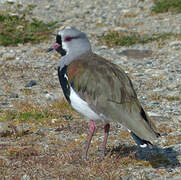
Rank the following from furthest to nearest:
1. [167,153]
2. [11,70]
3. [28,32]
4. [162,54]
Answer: [28,32] → [162,54] → [11,70] → [167,153]

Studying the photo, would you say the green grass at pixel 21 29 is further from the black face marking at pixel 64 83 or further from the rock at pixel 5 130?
the black face marking at pixel 64 83

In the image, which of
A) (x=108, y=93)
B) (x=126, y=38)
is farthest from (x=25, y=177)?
(x=126, y=38)

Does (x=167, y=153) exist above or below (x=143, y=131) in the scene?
below

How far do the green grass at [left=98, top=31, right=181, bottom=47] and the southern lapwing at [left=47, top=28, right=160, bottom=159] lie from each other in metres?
8.36

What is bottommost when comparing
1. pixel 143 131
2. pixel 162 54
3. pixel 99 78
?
pixel 162 54

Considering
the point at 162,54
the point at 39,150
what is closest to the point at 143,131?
the point at 39,150

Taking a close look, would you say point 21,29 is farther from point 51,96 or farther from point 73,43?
point 73,43

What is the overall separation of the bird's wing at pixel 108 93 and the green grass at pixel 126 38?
335 inches

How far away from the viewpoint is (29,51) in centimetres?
1532

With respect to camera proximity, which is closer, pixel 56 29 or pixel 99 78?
pixel 99 78

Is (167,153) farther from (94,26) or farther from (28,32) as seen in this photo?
(94,26)

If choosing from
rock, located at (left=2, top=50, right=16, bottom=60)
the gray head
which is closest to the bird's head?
the gray head

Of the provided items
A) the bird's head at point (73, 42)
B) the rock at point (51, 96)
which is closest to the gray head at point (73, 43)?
the bird's head at point (73, 42)

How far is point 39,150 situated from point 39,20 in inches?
457
